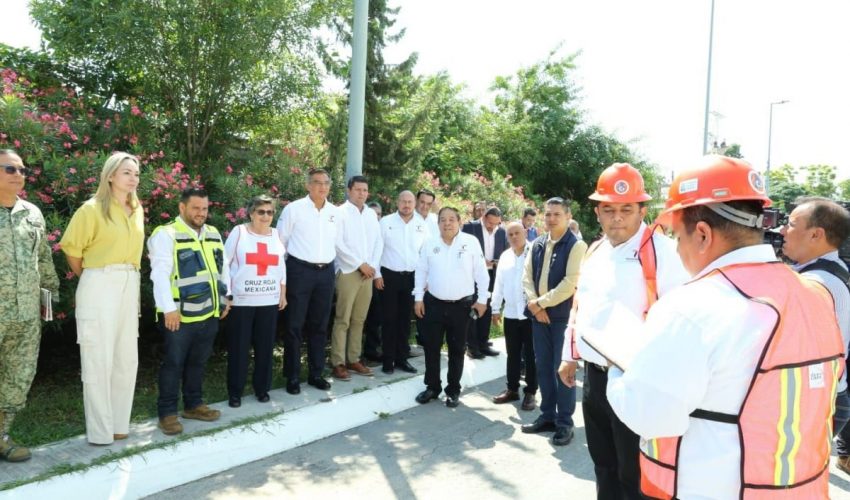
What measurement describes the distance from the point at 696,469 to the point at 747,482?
121 mm

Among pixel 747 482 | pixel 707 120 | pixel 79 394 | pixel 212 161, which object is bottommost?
pixel 79 394

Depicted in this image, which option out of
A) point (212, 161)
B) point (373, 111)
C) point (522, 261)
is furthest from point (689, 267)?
point (373, 111)

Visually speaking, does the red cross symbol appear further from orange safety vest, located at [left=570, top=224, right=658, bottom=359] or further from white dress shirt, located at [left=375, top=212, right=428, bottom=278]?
orange safety vest, located at [left=570, top=224, right=658, bottom=359]

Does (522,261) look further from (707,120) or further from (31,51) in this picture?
(707,120)

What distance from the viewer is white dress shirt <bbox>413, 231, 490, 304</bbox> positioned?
596cm

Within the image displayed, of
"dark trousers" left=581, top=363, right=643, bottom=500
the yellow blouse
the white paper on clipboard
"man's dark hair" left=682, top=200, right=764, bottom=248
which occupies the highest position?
"man's dark hair" left=682, top=200, right=764, bottom=248

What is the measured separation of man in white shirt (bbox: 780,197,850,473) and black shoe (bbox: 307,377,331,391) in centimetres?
416

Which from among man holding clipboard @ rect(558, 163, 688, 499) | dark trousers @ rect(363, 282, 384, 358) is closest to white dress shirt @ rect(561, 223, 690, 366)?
man holding clipboard @ rect(558, 163, 688, 499)

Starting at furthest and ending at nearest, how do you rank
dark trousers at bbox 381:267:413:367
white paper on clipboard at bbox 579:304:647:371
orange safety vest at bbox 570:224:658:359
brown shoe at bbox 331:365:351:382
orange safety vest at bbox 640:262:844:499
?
dark trousers at bbox 381:267:413:367 < brown shoe at bbox 331:365:351:382 < orange safety vest at bbox 570:224:658:359 < white paper on clipboard at bbox 579:304:647:371 < orange safety vest at bbox 640:262:844:499

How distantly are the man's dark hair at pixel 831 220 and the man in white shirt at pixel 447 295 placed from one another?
300 cm

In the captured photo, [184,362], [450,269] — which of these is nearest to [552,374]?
[450,269]

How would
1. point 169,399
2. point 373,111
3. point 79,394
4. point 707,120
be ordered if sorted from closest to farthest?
point 169,399 < point 79,394 < point 373,111 < point 707,120

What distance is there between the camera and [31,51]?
284 inches

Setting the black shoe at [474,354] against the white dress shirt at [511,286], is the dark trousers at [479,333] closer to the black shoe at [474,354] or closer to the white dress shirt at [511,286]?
the black shoe at [474,354]
